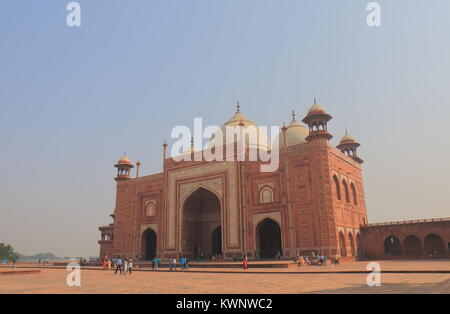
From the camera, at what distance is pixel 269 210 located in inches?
920

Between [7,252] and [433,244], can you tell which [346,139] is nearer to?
[433,244]

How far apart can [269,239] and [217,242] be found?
5.25 meters

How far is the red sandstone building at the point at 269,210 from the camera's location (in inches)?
860

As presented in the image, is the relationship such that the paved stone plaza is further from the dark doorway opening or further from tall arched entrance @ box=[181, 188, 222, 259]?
the dark doorway opening

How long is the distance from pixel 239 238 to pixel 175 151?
371 inches

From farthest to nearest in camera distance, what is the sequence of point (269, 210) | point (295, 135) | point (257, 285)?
point (295, 135)
point (269, 210)
point (257, 285)

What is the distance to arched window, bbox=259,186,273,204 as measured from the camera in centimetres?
2361

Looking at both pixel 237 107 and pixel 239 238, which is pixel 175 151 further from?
pixel 239 238

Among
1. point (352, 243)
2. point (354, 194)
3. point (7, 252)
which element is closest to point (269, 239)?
point (352, 243)

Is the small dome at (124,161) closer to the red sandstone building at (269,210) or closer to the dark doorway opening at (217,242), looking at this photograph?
the red sandstone building at (269,210)

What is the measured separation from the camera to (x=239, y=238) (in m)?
23.9

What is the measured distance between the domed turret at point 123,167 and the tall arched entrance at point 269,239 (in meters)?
13.5

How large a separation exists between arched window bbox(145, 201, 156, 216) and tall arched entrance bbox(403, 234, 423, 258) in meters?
18.7

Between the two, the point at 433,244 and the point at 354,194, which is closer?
the point at 433,244
